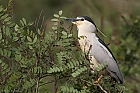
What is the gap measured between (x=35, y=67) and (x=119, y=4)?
540 cm

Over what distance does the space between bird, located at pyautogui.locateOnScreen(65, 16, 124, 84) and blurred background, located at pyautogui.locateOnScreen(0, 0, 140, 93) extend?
0.48ft

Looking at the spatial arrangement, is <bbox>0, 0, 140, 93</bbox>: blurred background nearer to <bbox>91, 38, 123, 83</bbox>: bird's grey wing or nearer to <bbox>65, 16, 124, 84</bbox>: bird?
<bbox>65, 16, 124, 84</bbox>: bird

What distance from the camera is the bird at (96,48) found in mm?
3969

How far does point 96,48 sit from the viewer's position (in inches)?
161

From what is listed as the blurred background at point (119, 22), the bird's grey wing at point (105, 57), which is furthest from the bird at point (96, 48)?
the blurred background at point (119, 22)

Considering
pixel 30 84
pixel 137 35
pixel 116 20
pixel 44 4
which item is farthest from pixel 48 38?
pixel 44 4

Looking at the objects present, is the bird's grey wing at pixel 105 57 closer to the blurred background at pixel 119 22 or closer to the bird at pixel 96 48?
the bird at pixel 96 48

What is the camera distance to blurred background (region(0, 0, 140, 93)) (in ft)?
19.6

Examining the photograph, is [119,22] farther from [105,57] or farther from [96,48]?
[96,48]

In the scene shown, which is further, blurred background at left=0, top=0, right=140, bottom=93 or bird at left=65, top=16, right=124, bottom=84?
blurred background at left=0, top=0, right=140, bottom=93

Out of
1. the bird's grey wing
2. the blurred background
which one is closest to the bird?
the bird's grey wing

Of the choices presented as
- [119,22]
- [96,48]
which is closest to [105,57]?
[96,48]

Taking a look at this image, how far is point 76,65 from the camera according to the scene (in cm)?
282

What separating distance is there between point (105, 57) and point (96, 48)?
0.18 m
